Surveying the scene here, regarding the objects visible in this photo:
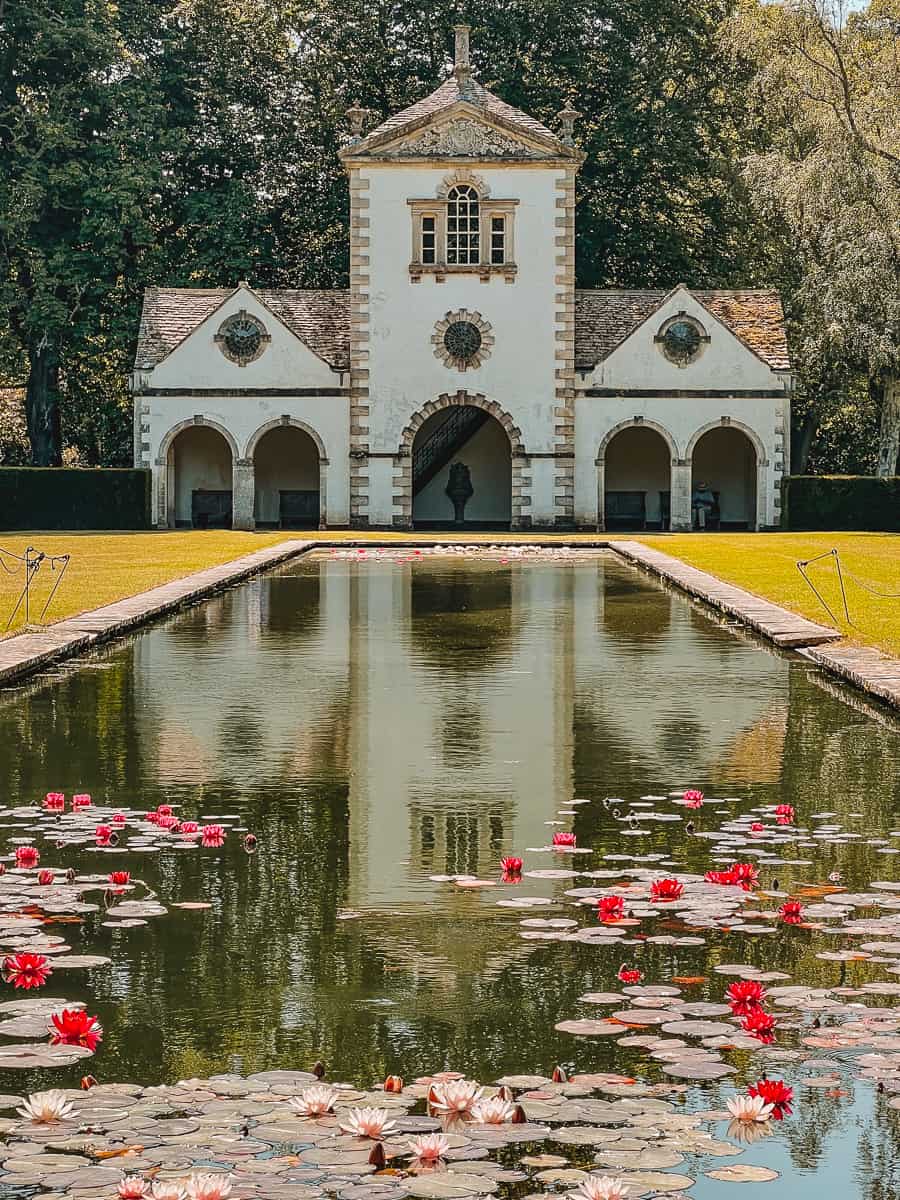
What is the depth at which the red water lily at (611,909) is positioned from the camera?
7.07 meters

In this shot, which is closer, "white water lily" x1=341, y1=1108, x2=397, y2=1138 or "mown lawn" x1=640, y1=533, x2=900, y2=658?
"white water lily" x1=341, y1=1108, x2=397, y2=1138

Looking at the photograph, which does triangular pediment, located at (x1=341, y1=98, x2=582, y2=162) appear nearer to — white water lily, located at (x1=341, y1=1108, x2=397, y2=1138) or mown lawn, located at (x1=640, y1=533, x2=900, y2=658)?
mown lawn, located at (x1=640, y1=533, x2=900, y2=658)

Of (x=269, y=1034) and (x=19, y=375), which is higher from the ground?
(x=19, y=375)

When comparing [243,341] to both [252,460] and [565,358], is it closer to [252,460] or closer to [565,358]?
[252,460]

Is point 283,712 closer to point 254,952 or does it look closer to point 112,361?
point 254,952

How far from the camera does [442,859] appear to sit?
8.18 m

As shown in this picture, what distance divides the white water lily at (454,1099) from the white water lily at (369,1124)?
15 cm

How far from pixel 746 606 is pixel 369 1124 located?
15.7 m

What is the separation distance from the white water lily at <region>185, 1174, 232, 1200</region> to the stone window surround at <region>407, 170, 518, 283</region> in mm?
Answer: 42517

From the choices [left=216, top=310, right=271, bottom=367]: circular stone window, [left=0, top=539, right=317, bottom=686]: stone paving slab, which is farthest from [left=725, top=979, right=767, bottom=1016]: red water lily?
[left=216, top=310, right=271, bottom=367]: circular stone window

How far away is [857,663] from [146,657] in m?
5.67

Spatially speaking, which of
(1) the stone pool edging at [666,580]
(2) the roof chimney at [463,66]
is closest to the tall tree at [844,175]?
(2) the roof chimney at [463,66]

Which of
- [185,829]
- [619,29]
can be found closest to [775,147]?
[619,29]

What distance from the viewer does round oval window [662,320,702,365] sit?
45.8 meters
